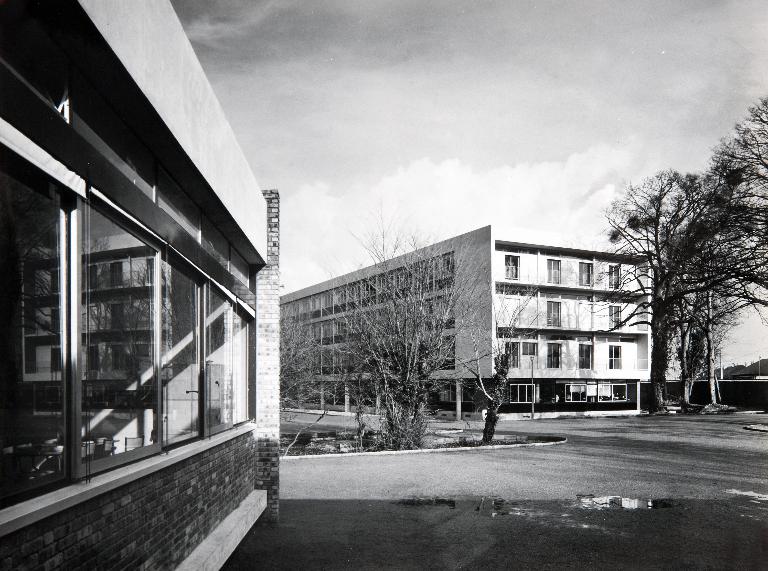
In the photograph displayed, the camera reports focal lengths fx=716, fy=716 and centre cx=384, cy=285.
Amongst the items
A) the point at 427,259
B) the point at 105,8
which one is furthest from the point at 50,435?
the point at 427,259

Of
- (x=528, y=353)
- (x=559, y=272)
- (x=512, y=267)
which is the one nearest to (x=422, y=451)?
(x=512, y=267)

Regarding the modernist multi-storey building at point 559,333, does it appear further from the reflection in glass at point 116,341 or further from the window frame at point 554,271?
the reflection in glass at point 116,341

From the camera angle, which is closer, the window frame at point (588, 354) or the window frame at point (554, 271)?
the window frame at point (554, 271)

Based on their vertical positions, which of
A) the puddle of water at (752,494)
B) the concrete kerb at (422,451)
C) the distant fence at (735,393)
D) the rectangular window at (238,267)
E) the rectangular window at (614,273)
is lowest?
the distant fence at (735,393)

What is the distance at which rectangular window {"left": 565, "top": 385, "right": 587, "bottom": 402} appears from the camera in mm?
47338

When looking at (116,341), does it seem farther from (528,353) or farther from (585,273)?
(585,273)

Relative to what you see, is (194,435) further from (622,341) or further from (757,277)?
(622,341)

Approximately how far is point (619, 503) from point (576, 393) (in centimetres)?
3820

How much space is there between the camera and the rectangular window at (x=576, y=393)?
47.3 meters

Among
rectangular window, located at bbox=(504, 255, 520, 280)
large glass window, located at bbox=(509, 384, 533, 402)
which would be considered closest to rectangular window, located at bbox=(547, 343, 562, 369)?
large glass window, located at bbox=(509, 384, 533, 402)

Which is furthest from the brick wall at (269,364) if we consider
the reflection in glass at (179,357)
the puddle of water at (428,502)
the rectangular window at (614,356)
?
the rectangular window at (614,356)

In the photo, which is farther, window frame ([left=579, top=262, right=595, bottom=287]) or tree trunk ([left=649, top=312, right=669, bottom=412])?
window frame ([left=579, top=262, right=595, bottom=287])

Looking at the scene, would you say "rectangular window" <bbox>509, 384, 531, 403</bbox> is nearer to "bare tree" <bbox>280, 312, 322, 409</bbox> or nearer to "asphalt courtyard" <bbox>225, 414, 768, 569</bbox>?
"bare tree" <bbox>280, 312, 322, 409</bbox>

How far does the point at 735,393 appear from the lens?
185 ft
